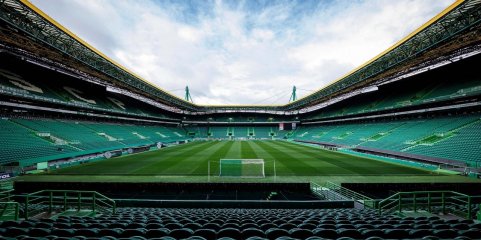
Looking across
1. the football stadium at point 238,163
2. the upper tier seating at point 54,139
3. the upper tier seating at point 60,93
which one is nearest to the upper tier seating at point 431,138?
the football stadium at point 238,163

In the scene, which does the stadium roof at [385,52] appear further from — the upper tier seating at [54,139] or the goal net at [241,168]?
the goal net at [241,168]

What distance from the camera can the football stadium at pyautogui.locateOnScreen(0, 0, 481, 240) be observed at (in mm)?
4575

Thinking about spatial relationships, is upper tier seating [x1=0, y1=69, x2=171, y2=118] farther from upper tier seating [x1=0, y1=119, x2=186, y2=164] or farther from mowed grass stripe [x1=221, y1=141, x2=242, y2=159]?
mowed grass stripe [x1=221, y1=141, x2=242, y2=159]

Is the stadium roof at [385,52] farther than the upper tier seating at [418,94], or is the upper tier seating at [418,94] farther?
the upper tier seating at [418,94]

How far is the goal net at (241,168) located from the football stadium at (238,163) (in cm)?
15

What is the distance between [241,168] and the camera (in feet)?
57.9

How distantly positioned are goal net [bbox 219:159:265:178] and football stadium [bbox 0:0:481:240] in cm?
15

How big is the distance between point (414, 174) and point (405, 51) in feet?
36.9

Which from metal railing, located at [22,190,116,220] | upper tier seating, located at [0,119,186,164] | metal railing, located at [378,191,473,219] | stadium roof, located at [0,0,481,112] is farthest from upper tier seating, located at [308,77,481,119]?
upper tier seating, located at [0,119,186,164]

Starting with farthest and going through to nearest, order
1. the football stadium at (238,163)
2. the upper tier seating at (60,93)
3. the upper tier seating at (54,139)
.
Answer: the upper tier seating at (60,93)
the upper tier seating at (54,139)
the football stadium at (238,163)

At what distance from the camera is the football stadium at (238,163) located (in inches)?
180

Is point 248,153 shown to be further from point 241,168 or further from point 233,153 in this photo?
point 241,168

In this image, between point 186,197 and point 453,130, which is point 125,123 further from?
point 453,130

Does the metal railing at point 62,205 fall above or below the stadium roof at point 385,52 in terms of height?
below
